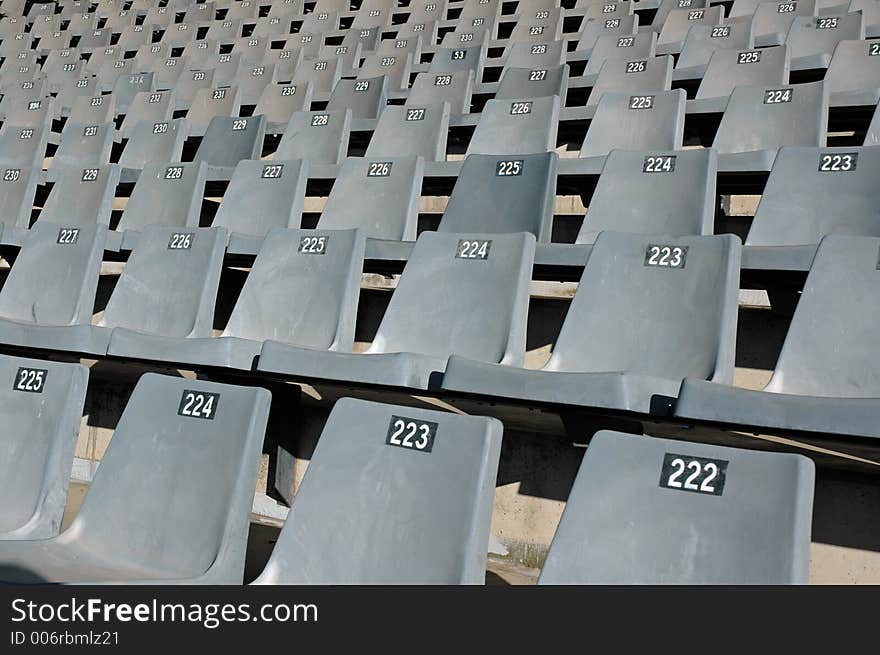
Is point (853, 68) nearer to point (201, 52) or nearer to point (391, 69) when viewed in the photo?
point (391, 69)

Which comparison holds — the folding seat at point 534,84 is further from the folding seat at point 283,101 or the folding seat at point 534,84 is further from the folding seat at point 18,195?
the folding seat at point 18,195

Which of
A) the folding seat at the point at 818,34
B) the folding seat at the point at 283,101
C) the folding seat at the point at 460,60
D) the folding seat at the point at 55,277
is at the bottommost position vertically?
the folding seat at the point at 55,277

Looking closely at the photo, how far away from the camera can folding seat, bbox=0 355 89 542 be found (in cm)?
76

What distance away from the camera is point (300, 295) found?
102 centimetres

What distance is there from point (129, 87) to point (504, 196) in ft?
4.68

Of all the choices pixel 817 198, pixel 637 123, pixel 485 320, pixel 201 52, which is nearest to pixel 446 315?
pixel 485 320

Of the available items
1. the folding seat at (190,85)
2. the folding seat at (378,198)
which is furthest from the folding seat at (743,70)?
the folding seat at (190,85)

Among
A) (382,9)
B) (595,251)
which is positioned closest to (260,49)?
(382,9)

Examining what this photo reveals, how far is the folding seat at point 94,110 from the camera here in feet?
6.43

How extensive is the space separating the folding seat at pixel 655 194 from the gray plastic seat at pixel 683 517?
523mm

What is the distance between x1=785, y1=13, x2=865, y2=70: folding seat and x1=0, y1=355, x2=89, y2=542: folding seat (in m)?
1.24

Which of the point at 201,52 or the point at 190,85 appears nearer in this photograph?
the point at 190,85

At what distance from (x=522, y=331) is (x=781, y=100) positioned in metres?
0.60
